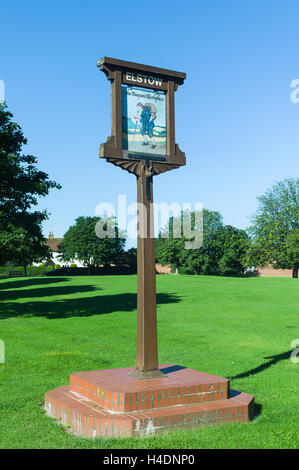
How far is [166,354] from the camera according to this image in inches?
494

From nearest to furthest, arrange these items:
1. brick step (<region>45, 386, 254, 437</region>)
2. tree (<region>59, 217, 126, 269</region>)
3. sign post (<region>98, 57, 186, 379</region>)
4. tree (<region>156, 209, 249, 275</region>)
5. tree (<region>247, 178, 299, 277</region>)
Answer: brick step (<region>45, 386, 254, 437</region>)
sign post (<region>98, 57, 186, 379</region>)
tree (<region>247, 178, 299, 277</region>)
tree (<region>156, 209, 249, 275</region>)
tree (<region>59, 217, 126, 269</region>)

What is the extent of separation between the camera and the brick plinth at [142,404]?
20.3 ft

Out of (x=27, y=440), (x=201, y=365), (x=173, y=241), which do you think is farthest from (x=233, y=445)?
(x=173, y=241)

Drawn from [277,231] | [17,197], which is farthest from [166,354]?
[277,231]

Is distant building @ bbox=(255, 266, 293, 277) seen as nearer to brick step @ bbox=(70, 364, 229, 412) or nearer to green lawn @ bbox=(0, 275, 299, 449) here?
green lawn @ bbox=(0, 275, 299, 449)

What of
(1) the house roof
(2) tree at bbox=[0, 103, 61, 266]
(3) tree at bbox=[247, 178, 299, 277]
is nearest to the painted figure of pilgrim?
(2) tree at bbox=[0, 103, 61, 266]

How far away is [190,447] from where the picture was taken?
5766 millimetres

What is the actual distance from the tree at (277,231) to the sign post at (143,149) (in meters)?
46.9

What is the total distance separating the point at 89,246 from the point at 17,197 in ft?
216

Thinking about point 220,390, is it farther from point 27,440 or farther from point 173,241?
point 173,241

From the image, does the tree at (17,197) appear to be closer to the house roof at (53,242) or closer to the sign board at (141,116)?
the sign board at (141,116)

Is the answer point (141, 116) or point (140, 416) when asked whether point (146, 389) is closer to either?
point (140, 416)

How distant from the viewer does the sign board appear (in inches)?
303

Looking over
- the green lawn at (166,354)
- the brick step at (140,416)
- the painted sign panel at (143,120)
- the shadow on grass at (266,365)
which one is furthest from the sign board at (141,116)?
the shadow on grass at (266,365)
